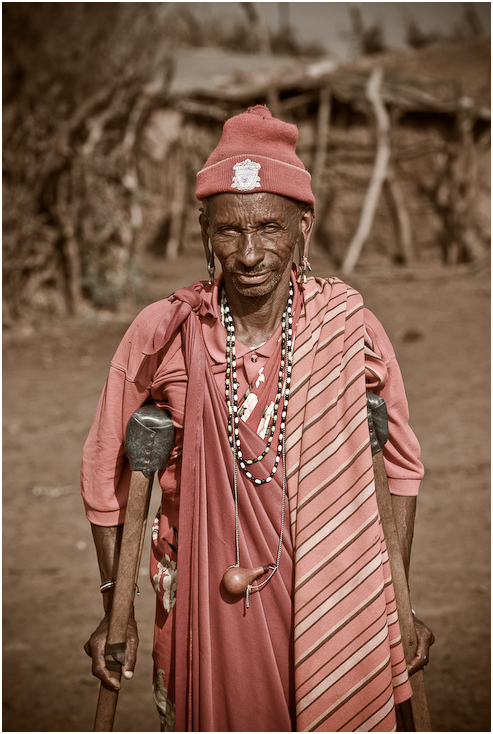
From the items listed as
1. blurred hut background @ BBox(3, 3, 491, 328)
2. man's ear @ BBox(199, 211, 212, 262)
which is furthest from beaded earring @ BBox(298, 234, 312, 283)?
blurred hut background @ BBox(3, 3, 491, 328)

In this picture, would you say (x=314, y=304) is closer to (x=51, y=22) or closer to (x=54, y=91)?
(x=54, y=91)

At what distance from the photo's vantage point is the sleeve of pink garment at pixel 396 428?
1.97 metres

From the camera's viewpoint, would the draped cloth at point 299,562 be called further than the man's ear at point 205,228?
No

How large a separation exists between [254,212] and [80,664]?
9.55 feet

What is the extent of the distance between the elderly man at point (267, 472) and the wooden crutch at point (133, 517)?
0.17 feet

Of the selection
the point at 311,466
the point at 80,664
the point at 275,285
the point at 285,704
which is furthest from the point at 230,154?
the point at 80,664

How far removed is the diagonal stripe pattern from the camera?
1.81 metres

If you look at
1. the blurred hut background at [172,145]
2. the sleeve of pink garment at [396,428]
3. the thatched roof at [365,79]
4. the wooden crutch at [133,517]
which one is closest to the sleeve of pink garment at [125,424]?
the sleeve of pink garment at [396,428]

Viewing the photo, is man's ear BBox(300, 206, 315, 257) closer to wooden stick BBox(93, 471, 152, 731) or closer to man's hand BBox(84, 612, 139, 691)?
wooden stick BBox(93, 471, 152, 731)

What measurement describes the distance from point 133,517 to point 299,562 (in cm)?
46

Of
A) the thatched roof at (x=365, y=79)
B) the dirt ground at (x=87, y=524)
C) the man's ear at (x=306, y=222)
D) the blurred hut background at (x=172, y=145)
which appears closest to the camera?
the man's ear at (x=306, y=222)

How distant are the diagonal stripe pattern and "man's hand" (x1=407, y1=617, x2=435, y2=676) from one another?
0.15m

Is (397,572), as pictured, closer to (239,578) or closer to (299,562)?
(299,562)

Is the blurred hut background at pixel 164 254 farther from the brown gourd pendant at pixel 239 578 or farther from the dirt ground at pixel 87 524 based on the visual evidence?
the brown gourd pendant at pixel 239 578
